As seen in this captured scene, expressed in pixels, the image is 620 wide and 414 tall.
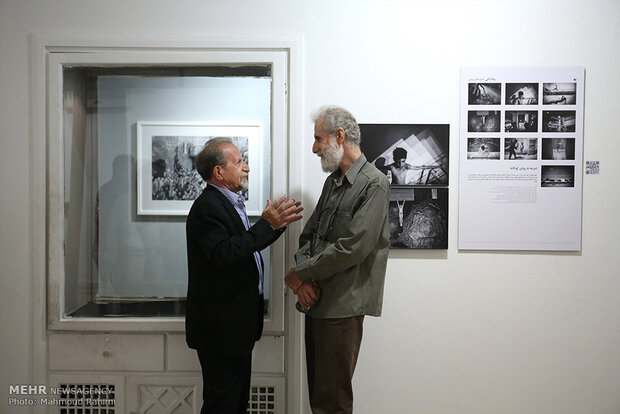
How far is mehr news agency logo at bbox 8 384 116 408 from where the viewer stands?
284cm

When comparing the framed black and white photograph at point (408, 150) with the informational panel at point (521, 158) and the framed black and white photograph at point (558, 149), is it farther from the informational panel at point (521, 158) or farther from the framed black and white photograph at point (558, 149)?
the framed black and white photograph at point (558, 149)

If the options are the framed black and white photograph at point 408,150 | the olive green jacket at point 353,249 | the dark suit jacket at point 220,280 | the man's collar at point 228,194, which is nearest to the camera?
the olive green jacket at point 353,249

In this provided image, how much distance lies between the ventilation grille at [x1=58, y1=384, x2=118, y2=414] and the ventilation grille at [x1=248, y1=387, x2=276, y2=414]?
0.80m

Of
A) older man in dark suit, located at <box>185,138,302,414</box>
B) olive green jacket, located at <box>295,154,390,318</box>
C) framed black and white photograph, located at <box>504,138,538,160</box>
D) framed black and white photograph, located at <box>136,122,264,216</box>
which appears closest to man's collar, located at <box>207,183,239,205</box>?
older man in dark suit, located at <box>185,138,302,414</box>

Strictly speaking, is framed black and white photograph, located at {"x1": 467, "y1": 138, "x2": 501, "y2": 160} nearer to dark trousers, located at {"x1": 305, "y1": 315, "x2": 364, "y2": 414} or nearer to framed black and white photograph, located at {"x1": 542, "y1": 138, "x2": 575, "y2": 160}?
framed black and white photograph, located at {"x1": 542, "y1": 138, "x2": 575, "y2": 160}

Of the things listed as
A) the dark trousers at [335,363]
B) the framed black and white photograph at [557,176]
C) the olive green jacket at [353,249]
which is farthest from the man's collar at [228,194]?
the framed black and white photograph at [557,176]

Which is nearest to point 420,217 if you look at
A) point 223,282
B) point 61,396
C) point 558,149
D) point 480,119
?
point 480,119

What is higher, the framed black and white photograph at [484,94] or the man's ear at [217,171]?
the framed black and white photograph at [484,94]

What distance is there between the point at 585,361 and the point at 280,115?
2.29m

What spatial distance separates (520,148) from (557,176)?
10.7 inches

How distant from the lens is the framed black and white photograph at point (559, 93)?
2777mm

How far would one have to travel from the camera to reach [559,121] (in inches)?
110

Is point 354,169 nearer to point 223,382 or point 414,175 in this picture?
point 414,175

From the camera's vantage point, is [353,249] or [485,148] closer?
[353,249]
